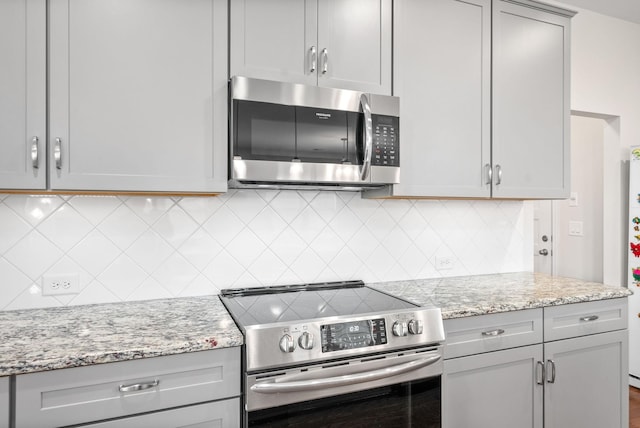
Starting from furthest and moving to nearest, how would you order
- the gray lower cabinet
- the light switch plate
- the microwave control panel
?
1. the light switch plate
2. the microwave control panel
3. the gray lower cabinet

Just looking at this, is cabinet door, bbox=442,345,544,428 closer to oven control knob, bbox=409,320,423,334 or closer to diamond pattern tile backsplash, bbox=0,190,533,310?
oven control knob, bbox=409,320,423,334

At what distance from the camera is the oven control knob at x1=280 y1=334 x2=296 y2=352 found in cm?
137

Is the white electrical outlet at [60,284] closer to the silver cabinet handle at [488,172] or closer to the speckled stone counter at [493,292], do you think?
the speckled stone counter at [493,292]

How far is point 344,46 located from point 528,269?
6.11ft

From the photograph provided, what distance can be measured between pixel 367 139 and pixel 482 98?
79 centimetres

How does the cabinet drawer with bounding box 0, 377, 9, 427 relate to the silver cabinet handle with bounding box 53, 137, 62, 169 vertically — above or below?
below

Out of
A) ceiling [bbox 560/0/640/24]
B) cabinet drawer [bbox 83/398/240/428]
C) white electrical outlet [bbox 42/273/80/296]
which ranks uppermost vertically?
ceiling [bbox 560/0/640/24]

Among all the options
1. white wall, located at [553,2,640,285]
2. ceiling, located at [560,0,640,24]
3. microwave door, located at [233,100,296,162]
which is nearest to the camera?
microwave door, located at [233,100,296,162]

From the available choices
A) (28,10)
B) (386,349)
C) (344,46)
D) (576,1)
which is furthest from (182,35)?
(576,1)

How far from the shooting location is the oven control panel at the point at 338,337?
136 cm

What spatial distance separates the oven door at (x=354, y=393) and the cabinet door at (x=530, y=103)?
1.08 metres

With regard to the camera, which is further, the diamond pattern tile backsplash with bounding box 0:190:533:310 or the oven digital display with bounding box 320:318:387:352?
the diamond pattern tile backsplash with bounding box 0:190:533:310

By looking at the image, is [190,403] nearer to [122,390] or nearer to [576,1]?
[122,390]

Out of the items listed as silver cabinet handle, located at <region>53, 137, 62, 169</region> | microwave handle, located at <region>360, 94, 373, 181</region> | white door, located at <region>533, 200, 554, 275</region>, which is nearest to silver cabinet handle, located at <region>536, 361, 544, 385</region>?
microwave handle, located at <region>360, 94, 373, 181</region>
